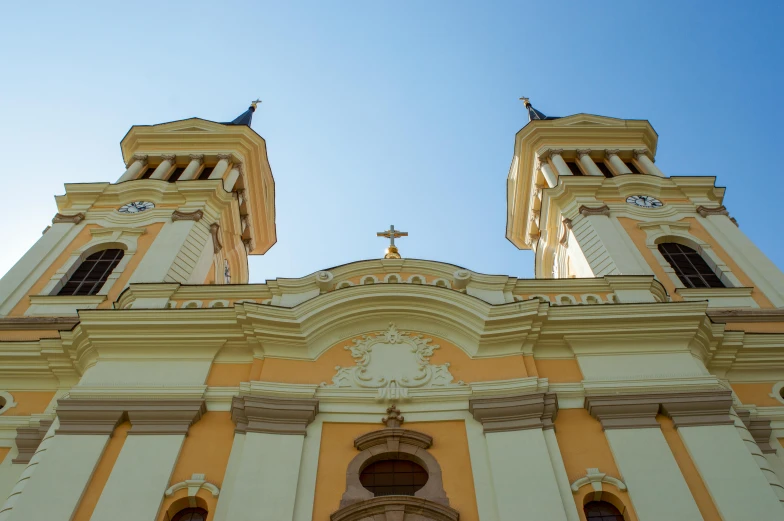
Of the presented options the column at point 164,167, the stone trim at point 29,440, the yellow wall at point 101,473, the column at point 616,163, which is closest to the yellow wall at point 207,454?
the yellow wall at point 101,473

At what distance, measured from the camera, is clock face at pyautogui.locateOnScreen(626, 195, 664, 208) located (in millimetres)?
21562

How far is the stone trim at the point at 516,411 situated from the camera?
38.6 ft

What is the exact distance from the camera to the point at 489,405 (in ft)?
39.5

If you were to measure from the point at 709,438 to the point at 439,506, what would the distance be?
4.37 m

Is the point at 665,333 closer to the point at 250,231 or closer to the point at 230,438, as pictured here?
the point at 230,438

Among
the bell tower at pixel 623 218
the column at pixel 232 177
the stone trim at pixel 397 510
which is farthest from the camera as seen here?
the column at pixel 232 177

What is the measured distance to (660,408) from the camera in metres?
12.1

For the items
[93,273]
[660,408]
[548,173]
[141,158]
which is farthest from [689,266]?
[141,158]

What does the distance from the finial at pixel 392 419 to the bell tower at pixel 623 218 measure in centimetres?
796

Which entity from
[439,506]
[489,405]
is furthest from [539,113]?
[439,506]

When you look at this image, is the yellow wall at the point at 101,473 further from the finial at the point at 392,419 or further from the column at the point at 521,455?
the column at the point at 521,455

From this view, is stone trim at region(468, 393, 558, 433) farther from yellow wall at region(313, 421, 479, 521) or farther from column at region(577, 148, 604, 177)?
column at region(577, 148, 604, 177)

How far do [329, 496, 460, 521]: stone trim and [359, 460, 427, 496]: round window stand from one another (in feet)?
2.28

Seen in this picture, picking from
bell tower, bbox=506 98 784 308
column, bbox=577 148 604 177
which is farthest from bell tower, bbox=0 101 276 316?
column, bbox=577 148 604 177
